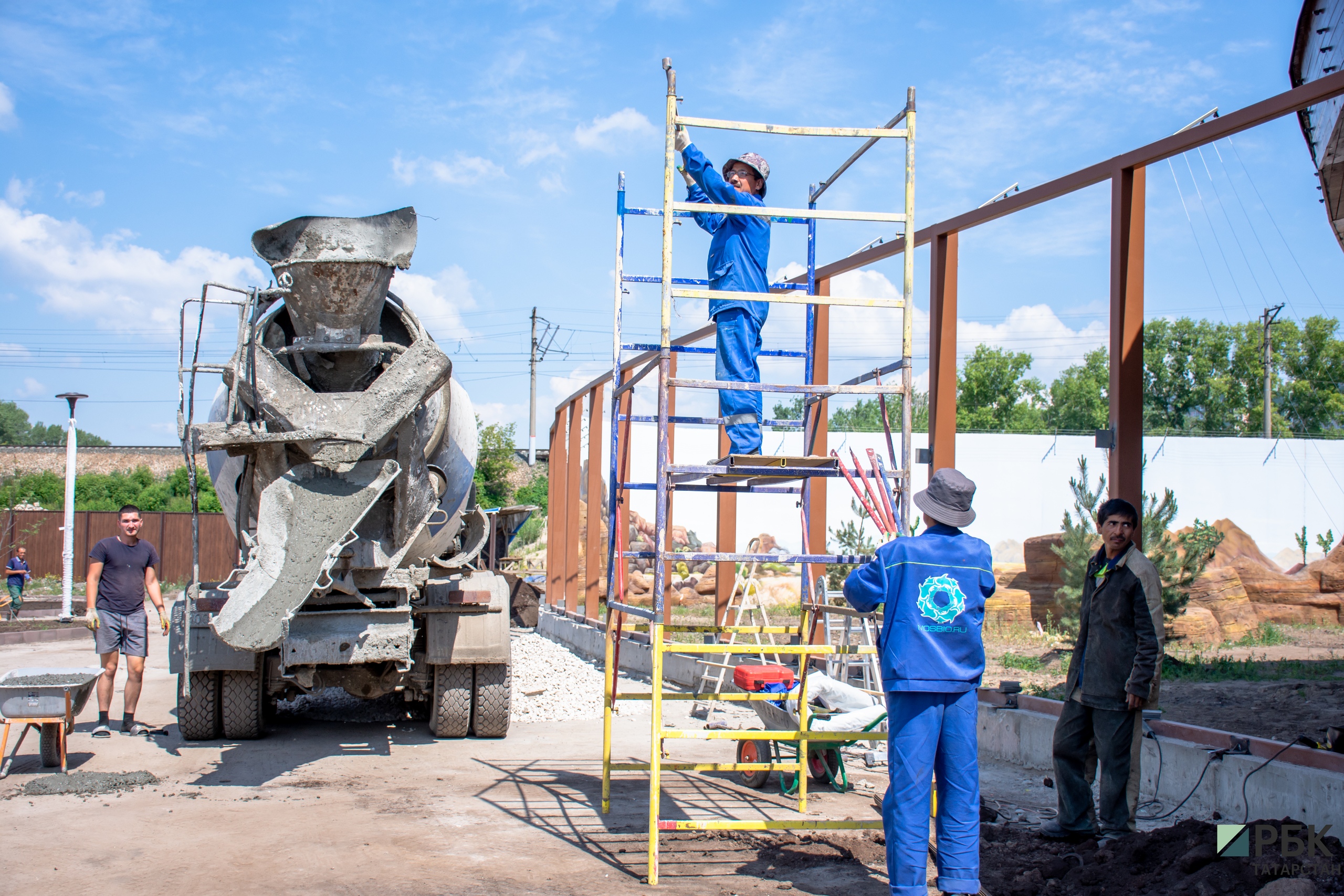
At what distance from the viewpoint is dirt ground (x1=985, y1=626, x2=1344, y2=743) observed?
7.35 metres

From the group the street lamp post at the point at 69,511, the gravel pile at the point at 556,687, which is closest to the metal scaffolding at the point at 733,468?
the gravel pile at the point at 556,687

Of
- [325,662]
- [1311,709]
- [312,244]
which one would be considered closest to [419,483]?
[325,662]

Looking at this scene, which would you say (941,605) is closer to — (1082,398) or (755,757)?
(755,757)

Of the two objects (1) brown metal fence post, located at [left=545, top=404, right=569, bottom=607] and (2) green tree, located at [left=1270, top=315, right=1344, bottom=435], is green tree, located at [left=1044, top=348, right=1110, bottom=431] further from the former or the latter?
(1) brown metal fence post, located at [left=545, top=404, right=569, bottom=607]

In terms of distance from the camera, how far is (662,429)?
16.2 feet

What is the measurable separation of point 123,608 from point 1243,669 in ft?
34.8

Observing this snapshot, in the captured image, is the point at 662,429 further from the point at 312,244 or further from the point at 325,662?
the point at 325,662

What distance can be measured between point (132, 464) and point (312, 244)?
164 feet

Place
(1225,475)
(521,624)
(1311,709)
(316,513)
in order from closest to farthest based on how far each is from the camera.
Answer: (316,513) < (1311,709) < (521,624) < (1225,475)

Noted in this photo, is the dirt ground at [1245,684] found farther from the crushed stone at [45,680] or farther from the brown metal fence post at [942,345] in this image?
the crushed stone at [45,680]

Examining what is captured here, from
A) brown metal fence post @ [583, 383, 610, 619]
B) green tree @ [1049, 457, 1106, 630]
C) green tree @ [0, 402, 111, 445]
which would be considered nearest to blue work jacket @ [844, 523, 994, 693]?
green tree @ [1049, 457, 1106, 630]

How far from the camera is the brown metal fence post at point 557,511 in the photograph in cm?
1950

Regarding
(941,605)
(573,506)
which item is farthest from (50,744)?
(573,506)

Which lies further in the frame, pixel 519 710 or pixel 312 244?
pixel 519 710
